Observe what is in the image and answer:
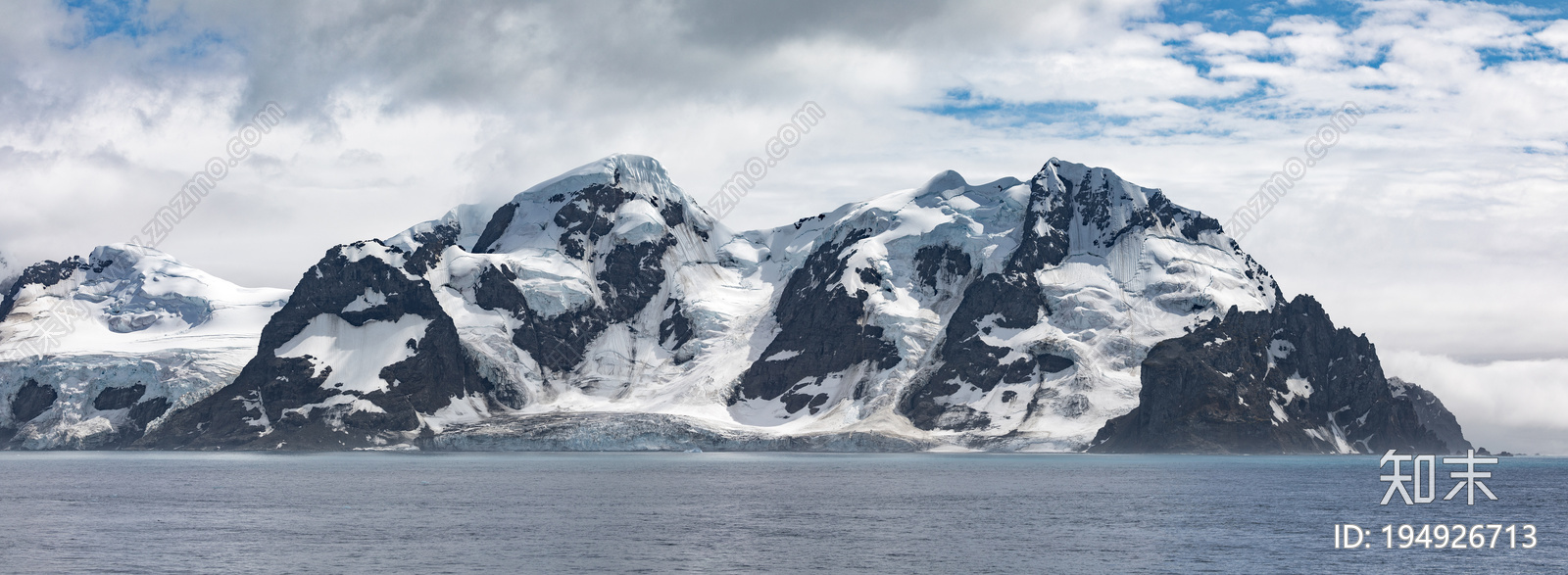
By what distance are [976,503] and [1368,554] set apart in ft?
189

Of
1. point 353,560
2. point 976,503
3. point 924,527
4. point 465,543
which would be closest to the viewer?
point 353,560

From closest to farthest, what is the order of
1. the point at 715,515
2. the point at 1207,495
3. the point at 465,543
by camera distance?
the point at 465,543 → the point at 715,515 → the point at 1207,495

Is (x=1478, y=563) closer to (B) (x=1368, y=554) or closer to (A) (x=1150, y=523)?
(B) (x=1368, y=554)

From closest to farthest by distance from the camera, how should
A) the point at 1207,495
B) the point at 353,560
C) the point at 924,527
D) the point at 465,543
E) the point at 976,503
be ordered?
1. the point at 353,560
2. the point at 465,543
3. the point at 924,527
4. the point at 976,503
5. the point at 1207,495

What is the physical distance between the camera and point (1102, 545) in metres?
116

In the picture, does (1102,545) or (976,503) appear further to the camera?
(976,503)

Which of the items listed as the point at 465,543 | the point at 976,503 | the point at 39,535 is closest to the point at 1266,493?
the point at 976,503

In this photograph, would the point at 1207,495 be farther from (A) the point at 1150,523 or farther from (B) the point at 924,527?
(B) the point at 924,527

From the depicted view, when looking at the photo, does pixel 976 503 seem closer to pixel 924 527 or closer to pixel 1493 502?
pixel 924 527

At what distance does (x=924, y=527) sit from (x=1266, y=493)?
71.5 metres

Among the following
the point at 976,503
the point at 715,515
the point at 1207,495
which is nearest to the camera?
the point at 715,515

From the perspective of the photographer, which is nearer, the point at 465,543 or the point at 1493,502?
the point at 465,543

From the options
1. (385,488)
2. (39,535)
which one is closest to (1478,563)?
(39,535)

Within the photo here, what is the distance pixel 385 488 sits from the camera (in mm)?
186125
